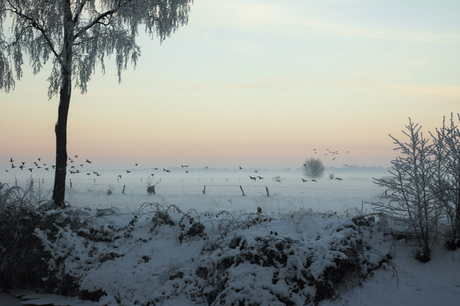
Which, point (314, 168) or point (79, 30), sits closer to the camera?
point (79, 30)

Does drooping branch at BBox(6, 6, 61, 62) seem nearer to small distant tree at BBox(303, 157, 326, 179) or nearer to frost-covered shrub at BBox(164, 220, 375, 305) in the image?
frost-covered shrub at BBox(164, 220, 375, 305)

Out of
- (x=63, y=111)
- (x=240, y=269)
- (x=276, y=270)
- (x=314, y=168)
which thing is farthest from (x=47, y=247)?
(x=314, y=168)

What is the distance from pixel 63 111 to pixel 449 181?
33.5ft

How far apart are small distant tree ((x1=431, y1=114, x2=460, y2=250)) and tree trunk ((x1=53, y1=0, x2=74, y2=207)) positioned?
949 centimetres

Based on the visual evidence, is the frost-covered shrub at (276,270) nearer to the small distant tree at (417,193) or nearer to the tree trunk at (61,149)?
the small distant tree at (417,193)

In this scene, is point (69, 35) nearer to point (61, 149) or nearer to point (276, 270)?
point (61, 149)

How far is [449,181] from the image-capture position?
564 centimetres

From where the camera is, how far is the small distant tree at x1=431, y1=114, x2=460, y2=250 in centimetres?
521

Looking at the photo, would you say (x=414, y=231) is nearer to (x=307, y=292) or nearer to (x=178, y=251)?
(x=307, y=292)

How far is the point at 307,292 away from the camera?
4.69m

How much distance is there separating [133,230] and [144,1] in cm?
744

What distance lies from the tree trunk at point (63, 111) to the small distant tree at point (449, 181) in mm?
9493

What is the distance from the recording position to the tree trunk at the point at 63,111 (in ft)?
29.9

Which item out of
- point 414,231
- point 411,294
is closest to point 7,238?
point 411,294
